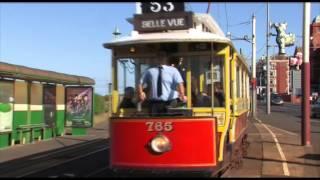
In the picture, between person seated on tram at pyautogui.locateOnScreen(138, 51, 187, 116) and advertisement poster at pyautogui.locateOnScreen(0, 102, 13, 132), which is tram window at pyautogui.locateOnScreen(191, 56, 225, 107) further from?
advertisement poster at pyautogui.locateOnScreen(0, 102, 13, 132)

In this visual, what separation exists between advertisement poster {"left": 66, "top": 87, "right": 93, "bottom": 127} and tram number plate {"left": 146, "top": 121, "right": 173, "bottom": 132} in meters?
19.5

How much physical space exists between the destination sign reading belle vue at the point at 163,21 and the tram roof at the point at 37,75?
12910mm

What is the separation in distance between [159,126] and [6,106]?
14223 millimetres

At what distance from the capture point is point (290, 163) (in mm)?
15609

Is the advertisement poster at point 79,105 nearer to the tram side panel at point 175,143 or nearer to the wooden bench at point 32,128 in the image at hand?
the wooden bench at point 32,128

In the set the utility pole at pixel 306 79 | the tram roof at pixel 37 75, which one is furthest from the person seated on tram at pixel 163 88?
the tram roof at pixel 37 75

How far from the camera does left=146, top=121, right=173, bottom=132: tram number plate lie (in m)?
10.3

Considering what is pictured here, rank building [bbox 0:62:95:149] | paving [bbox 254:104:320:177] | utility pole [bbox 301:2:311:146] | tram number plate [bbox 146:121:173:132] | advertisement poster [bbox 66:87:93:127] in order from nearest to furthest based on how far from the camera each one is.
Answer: tram number plate [bbox 146:121:173:132], paving [bbox 254:104:320:177], utility pole [bbox 301:2:311:146], building [bbox 0:62:95:149], advertisement poster [bbox 66:87:93:127]

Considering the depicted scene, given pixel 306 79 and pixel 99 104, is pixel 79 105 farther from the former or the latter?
pixel 99 104

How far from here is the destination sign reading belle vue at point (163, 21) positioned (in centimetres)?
1073

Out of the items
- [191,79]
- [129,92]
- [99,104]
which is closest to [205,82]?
[191,79]

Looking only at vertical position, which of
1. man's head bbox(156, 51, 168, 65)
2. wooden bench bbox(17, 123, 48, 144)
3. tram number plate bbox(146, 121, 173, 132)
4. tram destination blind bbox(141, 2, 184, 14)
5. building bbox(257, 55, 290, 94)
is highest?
building bbox(257, 55, 290, 94)

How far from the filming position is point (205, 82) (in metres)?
11.4

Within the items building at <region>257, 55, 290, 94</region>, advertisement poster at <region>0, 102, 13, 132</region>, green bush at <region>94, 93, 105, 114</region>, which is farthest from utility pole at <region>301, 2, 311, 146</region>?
building at <region>257, 55, 290, 94</region>
